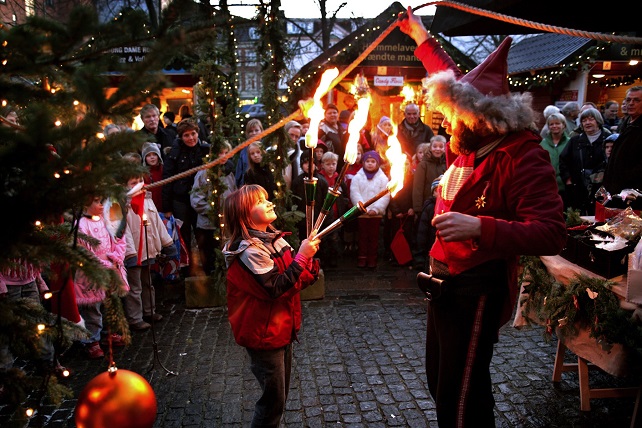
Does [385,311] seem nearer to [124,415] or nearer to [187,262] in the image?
[187,262]

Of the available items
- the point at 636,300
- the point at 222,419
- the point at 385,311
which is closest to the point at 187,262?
the point at 385,311

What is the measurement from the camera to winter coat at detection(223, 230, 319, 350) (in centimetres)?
305

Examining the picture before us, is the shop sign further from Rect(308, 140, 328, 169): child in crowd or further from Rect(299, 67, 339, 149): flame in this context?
Rect(308, 140, 328, 169): child in crowd

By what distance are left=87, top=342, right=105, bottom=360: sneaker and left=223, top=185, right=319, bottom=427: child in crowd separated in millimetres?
2772

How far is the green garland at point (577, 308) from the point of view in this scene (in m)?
3.28

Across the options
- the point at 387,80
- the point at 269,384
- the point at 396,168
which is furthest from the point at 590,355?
the point at 387,80

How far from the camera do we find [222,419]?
13.1 feet

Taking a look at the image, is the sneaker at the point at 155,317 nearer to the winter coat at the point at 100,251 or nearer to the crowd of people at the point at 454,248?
the crowd of people at the point at 454,248

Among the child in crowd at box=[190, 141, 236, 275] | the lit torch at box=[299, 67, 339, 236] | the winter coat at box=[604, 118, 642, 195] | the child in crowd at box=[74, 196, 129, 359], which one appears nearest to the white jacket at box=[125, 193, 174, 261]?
the child in crowd at box=[74, 196, 129, 359]

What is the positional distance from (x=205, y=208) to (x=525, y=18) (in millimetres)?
4708

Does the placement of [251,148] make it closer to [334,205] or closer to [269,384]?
[334,205]

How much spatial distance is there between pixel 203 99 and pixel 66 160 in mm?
4843

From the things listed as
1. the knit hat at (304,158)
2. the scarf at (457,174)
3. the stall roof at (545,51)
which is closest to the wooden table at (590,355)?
the scarf at (457,174)

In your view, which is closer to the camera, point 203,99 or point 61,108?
point 61,108
